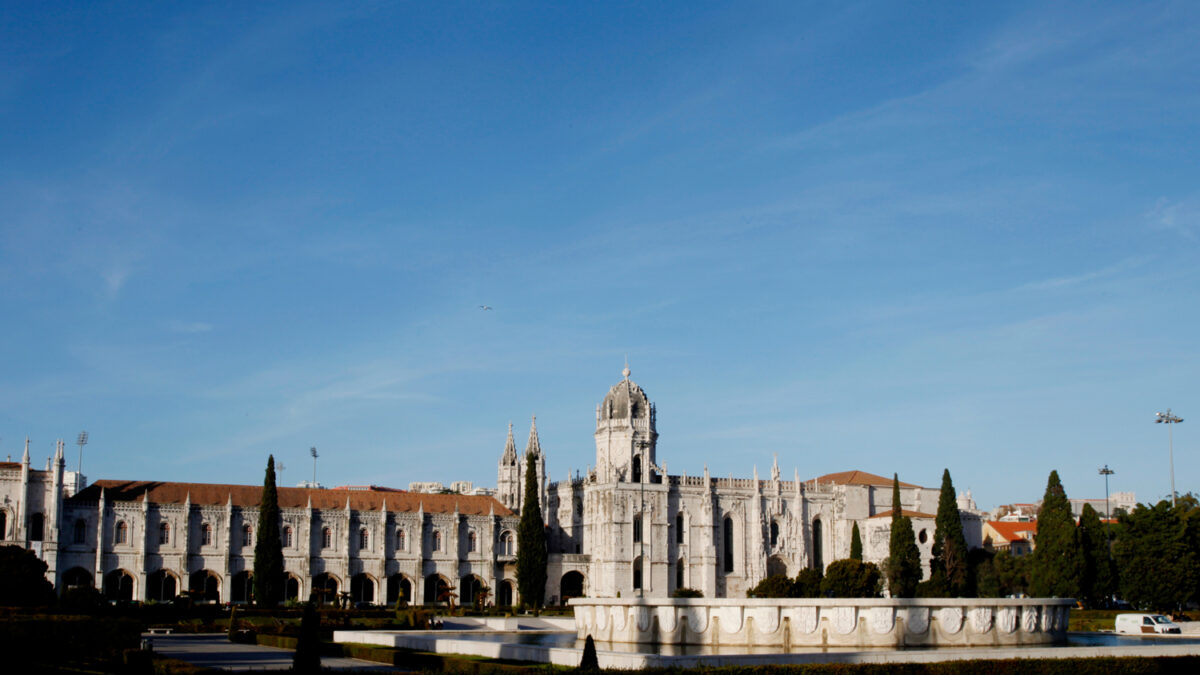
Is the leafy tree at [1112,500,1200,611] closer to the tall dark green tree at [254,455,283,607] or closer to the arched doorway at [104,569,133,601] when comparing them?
the tall dark green tree at [254,455,283,607]

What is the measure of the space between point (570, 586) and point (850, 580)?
114ft

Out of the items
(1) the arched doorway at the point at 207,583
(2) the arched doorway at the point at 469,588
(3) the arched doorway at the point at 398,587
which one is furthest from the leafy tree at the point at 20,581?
(2) the arched doorway at the point at 469,588

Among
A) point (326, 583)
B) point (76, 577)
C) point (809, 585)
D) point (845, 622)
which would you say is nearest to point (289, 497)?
point (326, 583)

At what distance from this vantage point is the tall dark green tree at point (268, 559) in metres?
62.8

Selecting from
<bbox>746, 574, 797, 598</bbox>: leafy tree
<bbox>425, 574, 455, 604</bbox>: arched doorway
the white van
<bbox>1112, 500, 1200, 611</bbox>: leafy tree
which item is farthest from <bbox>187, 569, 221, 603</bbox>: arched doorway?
<bbox>1112, 500, 1200, 611</bbox>: leafy tree

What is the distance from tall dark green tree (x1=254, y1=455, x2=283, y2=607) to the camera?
62.8 meters

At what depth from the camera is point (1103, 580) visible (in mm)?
65375

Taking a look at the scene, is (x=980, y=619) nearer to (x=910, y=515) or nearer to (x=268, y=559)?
(x=268, y=559)

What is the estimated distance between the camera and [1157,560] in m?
59.5

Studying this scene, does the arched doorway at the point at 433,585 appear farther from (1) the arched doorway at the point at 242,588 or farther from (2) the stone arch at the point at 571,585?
(1) the arched doorway at the point at 242,588

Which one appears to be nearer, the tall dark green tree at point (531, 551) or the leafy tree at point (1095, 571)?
the leafy tree at point (1095, 571)

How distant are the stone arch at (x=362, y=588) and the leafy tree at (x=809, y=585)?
110 ft

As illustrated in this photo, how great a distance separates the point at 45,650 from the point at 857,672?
660 inches

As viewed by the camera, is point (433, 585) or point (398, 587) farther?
point (433, 585)
